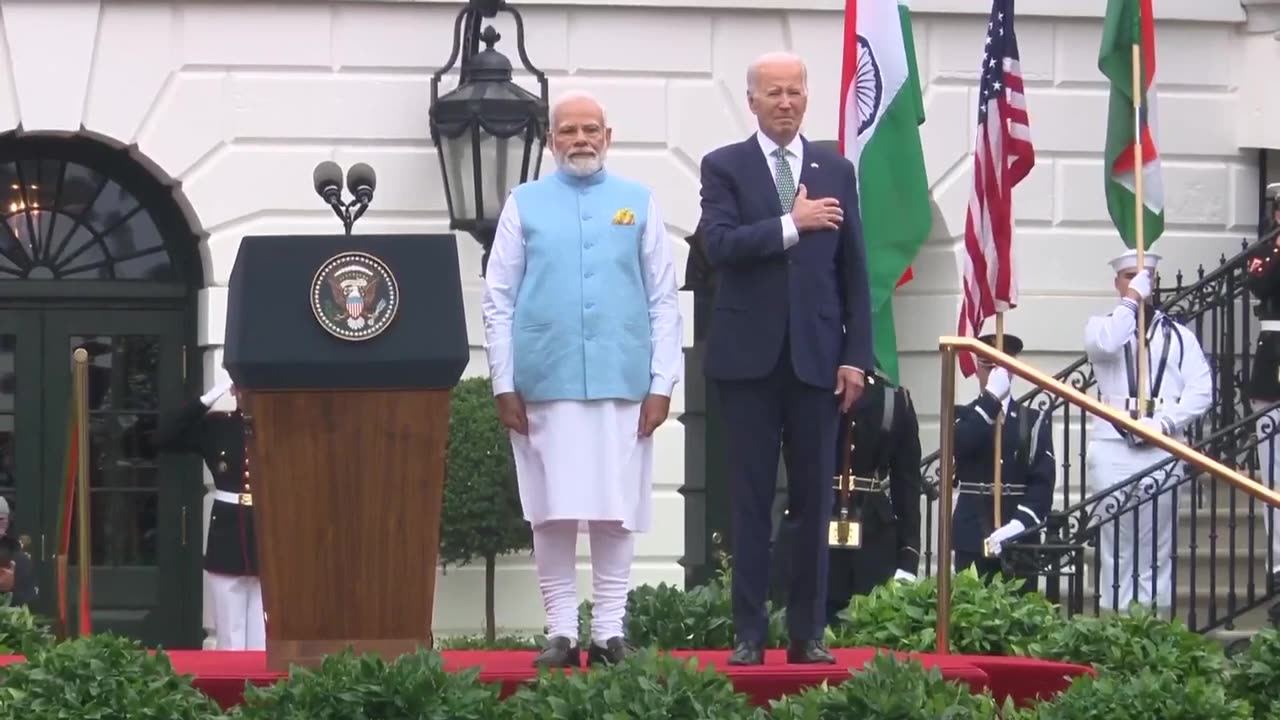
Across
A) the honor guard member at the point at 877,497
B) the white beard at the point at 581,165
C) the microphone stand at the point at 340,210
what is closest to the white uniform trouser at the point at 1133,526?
the honor guard member at the point at 877,497

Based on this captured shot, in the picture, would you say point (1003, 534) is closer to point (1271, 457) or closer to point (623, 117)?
point (1271, 457)

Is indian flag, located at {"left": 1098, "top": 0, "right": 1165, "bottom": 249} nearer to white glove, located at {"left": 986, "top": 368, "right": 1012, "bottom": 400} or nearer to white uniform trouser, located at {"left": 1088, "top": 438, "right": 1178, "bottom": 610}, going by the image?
white glove, located at {"left": 986, "top": 368, "right": 1012, "bottom": 400}

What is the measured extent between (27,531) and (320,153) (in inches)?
108

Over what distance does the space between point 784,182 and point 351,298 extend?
141 cm

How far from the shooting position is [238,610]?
1270cm

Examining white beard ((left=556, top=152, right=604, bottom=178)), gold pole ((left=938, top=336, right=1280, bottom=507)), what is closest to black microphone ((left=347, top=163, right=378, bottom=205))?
white beard ((left=556, top=152, right=604, bottom=178))

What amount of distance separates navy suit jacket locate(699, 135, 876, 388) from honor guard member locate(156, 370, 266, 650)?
497 centimetres

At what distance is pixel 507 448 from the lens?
534 inches

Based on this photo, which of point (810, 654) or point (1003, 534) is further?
point (1003, 534)

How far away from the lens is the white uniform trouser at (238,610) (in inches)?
495

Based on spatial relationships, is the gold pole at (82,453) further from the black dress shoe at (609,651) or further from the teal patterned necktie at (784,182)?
the teal patterned necktie at (784,182)

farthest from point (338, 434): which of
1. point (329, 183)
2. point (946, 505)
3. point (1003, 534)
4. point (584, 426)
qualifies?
point (1003, 534)

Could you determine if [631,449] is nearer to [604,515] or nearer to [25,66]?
[604,515]

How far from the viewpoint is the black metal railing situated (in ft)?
40.4
